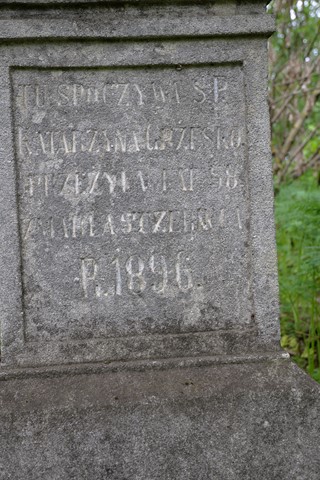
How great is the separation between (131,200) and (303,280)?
87.8 inches

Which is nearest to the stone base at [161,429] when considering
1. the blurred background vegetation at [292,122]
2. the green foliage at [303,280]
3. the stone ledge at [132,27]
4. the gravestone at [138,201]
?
the gravestone at [138,201]

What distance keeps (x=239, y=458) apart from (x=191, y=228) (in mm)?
1008

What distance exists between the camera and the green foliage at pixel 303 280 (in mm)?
3760

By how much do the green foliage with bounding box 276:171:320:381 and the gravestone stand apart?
1136mm

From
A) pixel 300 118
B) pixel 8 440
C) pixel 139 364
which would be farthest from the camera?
pixel 300 118

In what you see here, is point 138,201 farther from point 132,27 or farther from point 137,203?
point 132,27

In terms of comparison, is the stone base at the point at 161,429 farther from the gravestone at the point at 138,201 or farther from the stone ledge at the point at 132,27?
the stone ledge at the point at 132,27

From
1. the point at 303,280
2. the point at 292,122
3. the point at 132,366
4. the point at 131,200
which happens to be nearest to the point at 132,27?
the point at 131,200

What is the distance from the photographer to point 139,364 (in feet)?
7.88

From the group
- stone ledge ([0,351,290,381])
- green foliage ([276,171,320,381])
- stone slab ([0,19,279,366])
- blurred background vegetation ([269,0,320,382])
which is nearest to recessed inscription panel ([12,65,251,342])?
stone slab ([0,19,279,366])

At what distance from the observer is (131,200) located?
8.13ft

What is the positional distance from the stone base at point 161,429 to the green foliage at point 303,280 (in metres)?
1.28

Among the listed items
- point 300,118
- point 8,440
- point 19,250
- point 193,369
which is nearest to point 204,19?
point 19,250

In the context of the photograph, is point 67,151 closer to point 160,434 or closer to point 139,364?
point 139,364
